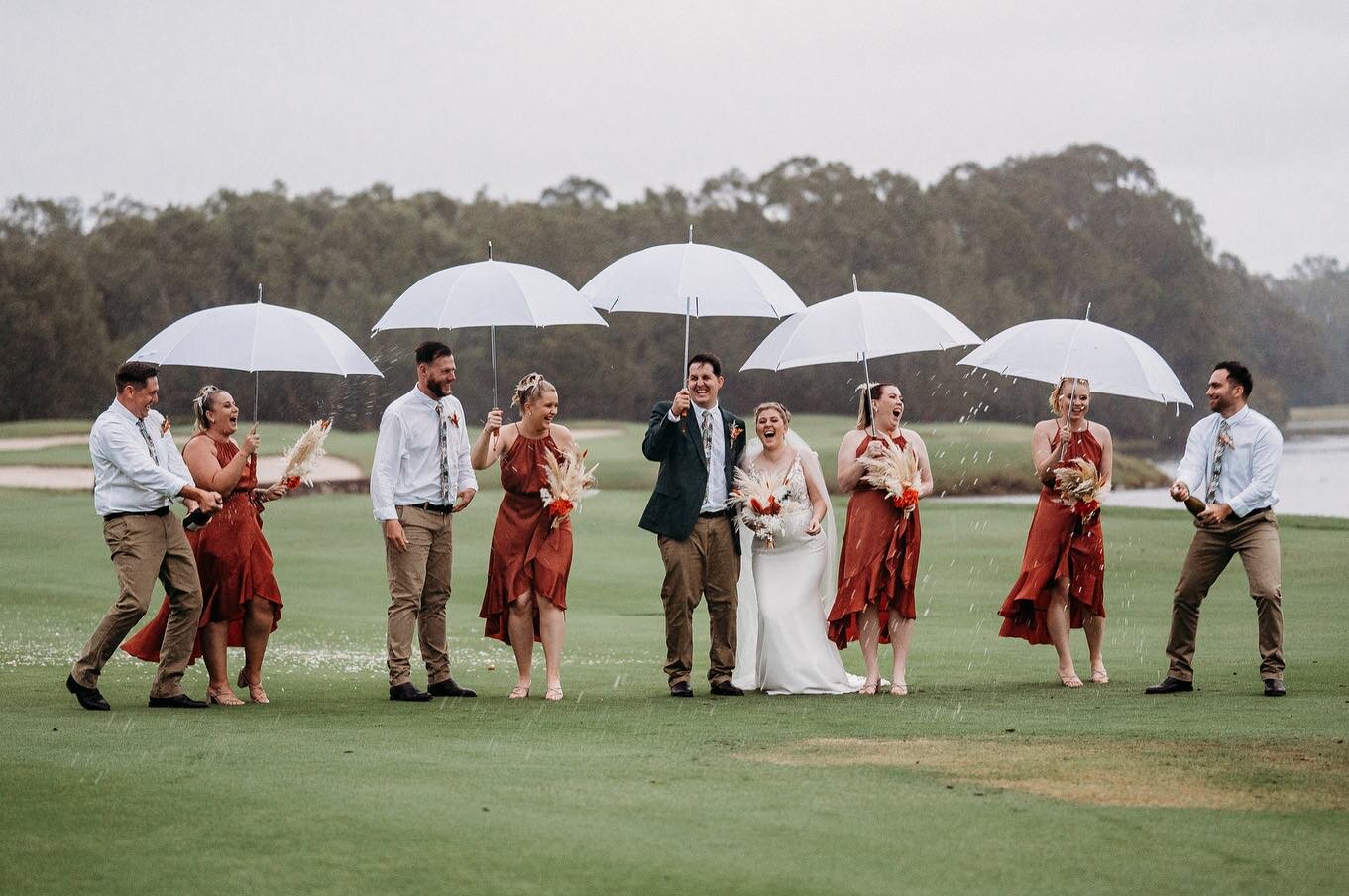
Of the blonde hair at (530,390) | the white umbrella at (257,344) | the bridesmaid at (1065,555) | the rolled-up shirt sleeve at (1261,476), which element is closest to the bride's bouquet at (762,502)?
the blonde hair at (530,390)

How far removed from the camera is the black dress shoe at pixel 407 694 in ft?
32.0

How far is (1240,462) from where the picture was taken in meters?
10.1

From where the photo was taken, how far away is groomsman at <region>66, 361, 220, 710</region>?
908 cm

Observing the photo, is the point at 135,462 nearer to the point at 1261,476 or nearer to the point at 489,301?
the point at 489,301

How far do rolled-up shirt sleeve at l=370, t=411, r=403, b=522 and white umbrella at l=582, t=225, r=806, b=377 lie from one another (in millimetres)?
1436

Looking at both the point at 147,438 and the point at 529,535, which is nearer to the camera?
the point at 147,438

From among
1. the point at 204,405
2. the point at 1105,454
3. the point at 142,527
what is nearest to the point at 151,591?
the point at 142,527

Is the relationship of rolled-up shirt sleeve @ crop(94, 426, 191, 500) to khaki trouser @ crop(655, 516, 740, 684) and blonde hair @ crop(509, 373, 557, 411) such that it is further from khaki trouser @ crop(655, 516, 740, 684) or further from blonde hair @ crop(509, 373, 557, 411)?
khaki trouser @ crop(655, 516, 740, 684)

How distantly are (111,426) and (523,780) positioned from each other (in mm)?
3707

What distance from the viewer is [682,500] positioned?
1005cm

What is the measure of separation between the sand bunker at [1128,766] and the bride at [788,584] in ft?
7.65

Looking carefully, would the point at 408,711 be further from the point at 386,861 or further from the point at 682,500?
the point at 386,861

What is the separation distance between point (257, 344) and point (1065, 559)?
529 centimetres

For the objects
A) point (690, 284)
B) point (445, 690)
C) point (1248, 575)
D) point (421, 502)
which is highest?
point (690, 284)
